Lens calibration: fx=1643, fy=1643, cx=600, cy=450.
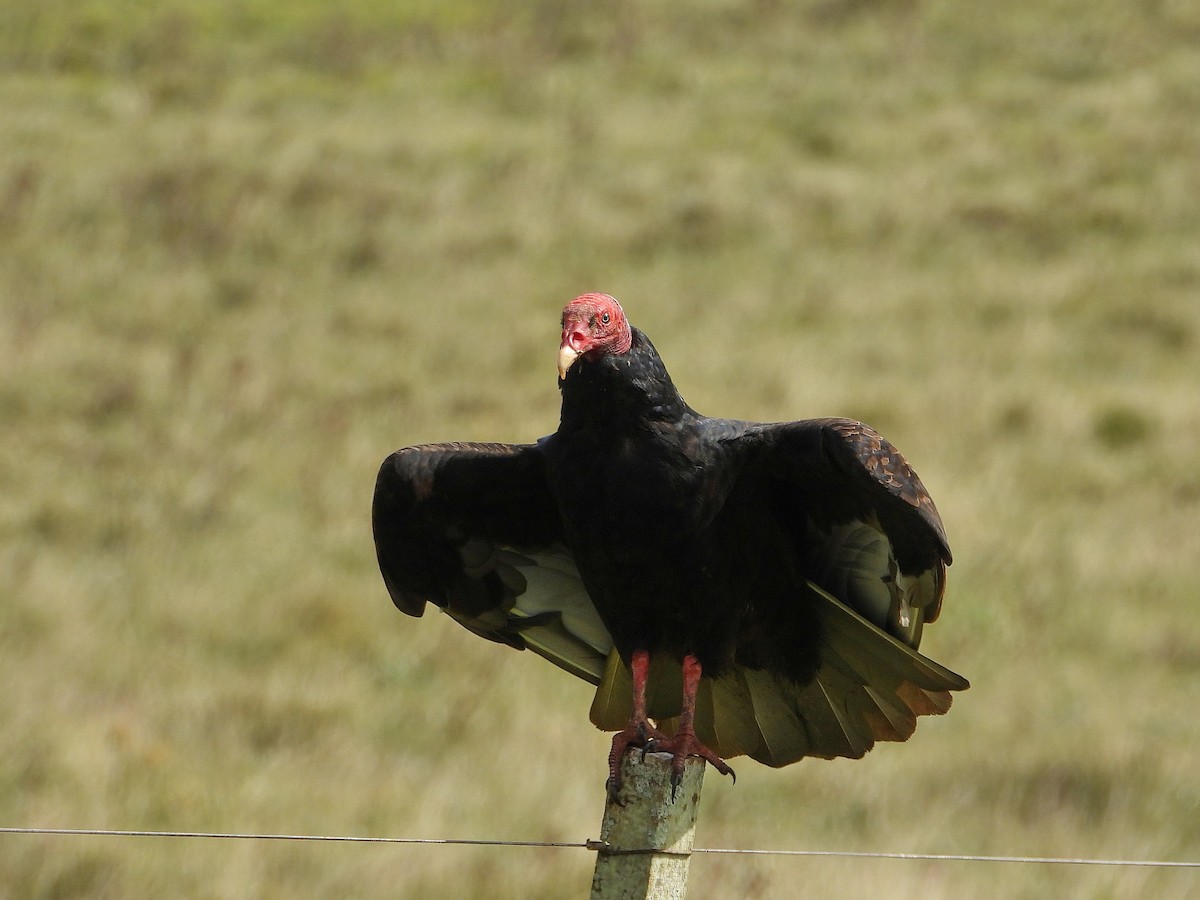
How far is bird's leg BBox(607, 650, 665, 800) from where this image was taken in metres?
2.88

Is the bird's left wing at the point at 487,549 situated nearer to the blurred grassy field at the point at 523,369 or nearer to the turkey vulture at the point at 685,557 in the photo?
the turkey vulture at the point at 685,557

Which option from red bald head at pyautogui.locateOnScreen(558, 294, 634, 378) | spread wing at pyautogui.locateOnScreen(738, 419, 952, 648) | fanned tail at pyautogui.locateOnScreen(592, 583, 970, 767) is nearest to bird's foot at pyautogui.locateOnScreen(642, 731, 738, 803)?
fanned tail at pyautogui.locateOnScreen(592, 583, 970, 767)

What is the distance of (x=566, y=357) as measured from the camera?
2705 millimetres

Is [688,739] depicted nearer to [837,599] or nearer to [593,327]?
[837,599]

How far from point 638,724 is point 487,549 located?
52 cm

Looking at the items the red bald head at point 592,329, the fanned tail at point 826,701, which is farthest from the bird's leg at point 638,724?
the red bald head at point 592,329

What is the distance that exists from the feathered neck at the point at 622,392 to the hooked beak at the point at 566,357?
0.06 meters

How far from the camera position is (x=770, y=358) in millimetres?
9172

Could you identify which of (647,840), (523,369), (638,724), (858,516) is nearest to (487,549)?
(638,724)

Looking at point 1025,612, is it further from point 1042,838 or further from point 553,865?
point 553,865

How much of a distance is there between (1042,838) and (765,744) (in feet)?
7.31

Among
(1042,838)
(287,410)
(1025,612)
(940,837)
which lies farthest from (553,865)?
(287,410)

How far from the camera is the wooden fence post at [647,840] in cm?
240

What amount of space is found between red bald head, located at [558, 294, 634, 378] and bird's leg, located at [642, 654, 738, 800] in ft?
1.90
